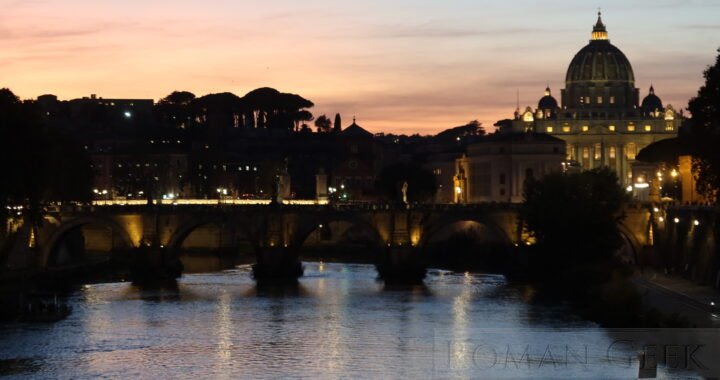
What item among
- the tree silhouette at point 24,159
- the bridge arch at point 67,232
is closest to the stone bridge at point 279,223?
the bridge arch at point 67,232

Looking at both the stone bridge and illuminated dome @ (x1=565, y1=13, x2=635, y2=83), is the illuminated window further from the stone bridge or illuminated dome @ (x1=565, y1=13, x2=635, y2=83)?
the stone bridge

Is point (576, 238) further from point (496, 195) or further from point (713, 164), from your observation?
point (496, 195)

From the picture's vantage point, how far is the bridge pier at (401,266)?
78312mm

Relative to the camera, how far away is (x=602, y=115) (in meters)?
192

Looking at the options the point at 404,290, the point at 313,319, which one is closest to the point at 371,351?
the point at 313,319

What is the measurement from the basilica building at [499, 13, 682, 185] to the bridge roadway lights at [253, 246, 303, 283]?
10044 cm

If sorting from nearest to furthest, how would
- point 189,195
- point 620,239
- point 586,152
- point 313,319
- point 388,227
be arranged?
point 313,319, point 620,239, point 388,227, point 189,195, point 586,152

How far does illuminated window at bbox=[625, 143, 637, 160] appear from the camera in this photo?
182 meters

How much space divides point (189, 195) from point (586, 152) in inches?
2423

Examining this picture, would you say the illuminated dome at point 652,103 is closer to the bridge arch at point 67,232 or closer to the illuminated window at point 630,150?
the illuminated window at point 630,150

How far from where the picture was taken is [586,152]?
183 meters

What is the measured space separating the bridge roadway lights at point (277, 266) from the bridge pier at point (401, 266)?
457 cm

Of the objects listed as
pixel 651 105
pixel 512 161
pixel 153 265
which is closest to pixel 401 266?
pixel 153 265

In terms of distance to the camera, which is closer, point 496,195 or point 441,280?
point 441,280
